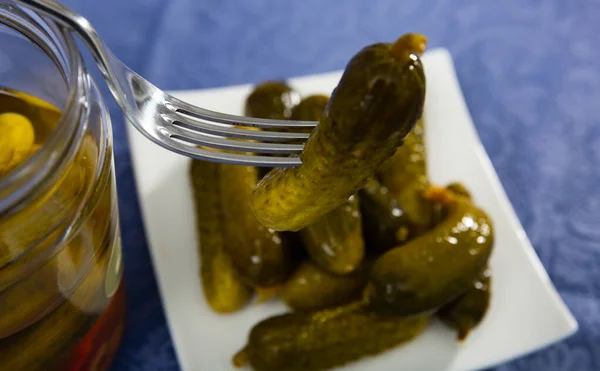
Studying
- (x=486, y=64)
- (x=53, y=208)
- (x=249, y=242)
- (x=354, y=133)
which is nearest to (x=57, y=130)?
(x=53, y=208)

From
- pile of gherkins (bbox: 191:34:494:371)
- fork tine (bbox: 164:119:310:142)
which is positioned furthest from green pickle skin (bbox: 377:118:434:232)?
fork tine (bbox: 164:119:310:142)

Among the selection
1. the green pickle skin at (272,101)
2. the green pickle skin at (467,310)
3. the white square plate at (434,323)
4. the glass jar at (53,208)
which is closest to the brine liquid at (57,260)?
the glass jar at (53,208)

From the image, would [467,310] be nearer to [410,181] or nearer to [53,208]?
[410,181]

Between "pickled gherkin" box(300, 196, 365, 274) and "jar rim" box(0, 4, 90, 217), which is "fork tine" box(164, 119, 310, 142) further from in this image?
"pickled gherkin" box(300, 196, 365, 274)

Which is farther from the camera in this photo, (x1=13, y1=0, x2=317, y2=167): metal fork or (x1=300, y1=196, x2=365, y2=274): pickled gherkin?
(x1=300, y1=196, x2=365, y2=274): pickled gherkin

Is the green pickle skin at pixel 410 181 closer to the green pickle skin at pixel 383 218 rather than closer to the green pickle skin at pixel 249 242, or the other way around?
the green pickle skin at pixel 383 218

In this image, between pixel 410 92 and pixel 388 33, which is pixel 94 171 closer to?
pixel 410 92
